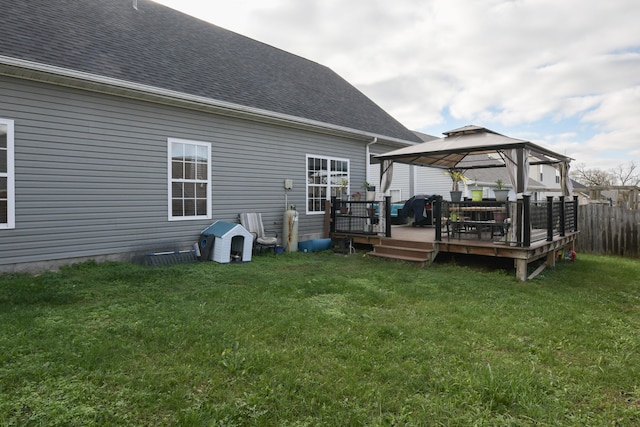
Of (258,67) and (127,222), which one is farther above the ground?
(258,67)

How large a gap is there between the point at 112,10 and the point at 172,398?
894 centimetres

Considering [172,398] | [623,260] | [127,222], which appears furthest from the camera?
[623,260]

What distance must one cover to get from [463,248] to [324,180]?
4.25 metres

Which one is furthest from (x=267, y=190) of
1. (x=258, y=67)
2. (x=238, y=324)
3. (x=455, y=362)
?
(x=455, y=362)

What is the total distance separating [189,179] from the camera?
7.38 meters

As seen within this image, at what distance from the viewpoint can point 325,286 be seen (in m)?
5.19

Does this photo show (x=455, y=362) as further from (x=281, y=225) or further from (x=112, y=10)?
(x=112, y=10)

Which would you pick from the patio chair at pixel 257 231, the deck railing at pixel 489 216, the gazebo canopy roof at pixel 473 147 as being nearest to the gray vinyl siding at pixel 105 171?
the patio chair at pixel 257 231

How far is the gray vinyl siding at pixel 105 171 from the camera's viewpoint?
18.2 ft

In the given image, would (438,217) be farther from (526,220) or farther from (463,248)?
(526,220)

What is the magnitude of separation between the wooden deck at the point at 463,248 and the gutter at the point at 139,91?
116 inches

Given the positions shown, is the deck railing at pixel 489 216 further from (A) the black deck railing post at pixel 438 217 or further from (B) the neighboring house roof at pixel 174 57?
(B) the neighboring house roof at pixel 174 57

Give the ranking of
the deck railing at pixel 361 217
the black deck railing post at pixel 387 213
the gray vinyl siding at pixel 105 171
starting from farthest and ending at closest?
the deck railing at pixel 361 217 → the black deck railing post at pixel 387 213 → the gray vinyl siding at pixel 105 171

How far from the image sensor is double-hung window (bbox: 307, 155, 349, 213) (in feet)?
31.8
